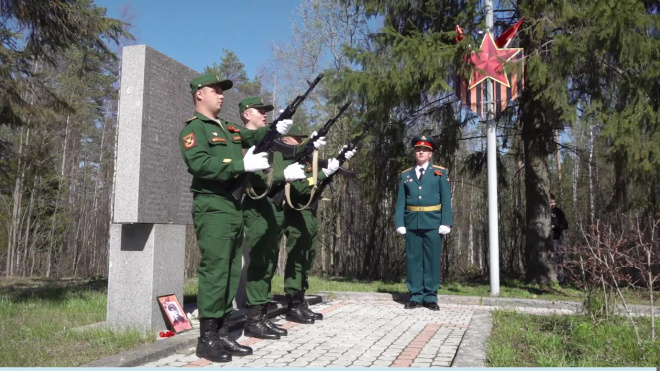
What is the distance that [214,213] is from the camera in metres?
3.95

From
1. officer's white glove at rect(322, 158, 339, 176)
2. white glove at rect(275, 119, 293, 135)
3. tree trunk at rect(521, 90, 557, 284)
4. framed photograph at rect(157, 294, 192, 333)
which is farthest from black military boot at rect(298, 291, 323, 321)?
tree trunk at rect(521, 90, 557, 284)

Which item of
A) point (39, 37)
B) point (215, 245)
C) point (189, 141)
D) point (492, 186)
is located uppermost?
point (39, 37)

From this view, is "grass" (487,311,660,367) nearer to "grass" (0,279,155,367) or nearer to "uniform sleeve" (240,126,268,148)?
"uniform sleeve" (240,126,268,148)

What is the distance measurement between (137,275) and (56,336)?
2.54ft

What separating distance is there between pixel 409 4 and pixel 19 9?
6.48 m

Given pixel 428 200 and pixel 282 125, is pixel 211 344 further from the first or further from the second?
pixel 428 200

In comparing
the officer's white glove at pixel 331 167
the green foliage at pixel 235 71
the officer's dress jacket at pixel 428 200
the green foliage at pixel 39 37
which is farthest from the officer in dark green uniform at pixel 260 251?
the green foliage at pixel 235 71

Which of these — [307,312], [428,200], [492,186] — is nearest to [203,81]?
[307,312]

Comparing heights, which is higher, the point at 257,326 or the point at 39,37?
the point at 39,37

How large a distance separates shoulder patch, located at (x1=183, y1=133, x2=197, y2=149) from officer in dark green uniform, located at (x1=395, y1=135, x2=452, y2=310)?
3.56m

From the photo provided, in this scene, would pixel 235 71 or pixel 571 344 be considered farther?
pixel 235 71

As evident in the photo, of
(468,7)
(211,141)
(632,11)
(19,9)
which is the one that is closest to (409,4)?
(468,7)

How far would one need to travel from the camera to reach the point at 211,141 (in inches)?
160

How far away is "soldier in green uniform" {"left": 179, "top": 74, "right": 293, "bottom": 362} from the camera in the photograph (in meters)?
3.85
